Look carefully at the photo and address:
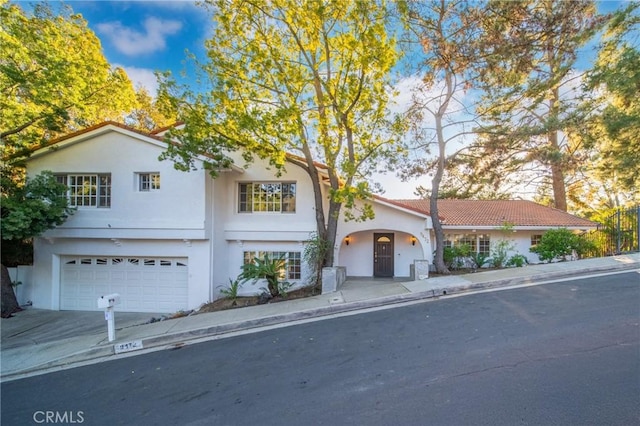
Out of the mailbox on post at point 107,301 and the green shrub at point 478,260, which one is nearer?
the mailbox on post at point 107,301

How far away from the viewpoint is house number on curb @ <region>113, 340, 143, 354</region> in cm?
705

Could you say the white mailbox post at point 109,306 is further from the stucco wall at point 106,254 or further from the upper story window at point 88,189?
the upper story window at point 88,189

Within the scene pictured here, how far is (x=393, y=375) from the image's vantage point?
447cm

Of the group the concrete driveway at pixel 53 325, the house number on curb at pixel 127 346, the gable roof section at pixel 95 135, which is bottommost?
the concrete driveway at pixel 53 325

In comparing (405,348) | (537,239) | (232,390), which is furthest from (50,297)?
(537,239)

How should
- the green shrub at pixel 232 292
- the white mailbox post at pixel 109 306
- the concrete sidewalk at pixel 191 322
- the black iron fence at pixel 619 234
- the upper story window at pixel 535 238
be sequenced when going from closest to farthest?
the concrete sidewalk at pixel 191 322 < the white mailbox post at pixel 109 306 < the green shrub at pixel 232 292 < the black iron fence at pixel 619 234 < the upper story window at pixel 535 238

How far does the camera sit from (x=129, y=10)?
10.2 m

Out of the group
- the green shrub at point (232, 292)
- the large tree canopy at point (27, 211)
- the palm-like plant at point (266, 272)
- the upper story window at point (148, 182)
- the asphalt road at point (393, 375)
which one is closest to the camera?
the asphalt road at point (393, 375)

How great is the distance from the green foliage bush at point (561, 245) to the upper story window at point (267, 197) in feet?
35.1

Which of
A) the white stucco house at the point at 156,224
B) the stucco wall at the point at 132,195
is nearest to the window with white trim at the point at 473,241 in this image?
the white stucco house at the point at 156,224

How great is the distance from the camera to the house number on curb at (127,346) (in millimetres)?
7046

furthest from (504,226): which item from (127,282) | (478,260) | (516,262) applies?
(127,282)

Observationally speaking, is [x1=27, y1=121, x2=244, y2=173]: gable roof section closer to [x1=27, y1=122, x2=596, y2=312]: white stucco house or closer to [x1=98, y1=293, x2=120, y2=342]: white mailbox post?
[x1=27, y1=122, x2=596, y2=312]: white stucco house

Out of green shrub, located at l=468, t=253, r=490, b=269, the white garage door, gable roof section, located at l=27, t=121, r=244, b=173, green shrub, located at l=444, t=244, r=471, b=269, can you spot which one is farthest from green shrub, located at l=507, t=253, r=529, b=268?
gable roof section, located at l=27, t=121, r=244, b=173
